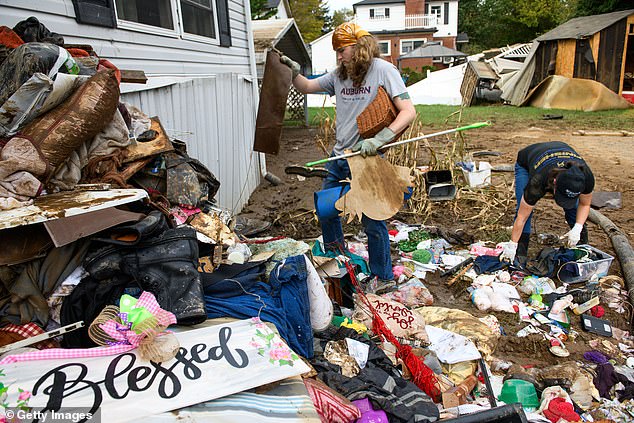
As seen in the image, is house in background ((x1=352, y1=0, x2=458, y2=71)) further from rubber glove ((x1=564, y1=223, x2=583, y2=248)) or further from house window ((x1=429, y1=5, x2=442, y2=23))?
rubber glove ((x1=564, y1=223, x2=583, y2=248))

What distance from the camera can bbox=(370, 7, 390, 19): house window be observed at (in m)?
39.2

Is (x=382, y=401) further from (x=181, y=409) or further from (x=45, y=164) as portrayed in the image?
(x=45, y=164)

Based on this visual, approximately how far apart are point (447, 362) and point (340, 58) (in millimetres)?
2212

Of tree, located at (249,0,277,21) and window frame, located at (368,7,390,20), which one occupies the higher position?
window frame, located at (368,7,390,20)

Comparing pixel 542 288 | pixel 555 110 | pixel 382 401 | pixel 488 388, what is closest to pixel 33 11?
pixel 382 401

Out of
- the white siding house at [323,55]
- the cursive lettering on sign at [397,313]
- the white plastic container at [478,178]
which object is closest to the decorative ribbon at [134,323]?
the cursive lettering on sign at [397,313]

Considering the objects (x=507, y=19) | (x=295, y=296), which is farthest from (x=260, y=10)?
(x=295, y=296)

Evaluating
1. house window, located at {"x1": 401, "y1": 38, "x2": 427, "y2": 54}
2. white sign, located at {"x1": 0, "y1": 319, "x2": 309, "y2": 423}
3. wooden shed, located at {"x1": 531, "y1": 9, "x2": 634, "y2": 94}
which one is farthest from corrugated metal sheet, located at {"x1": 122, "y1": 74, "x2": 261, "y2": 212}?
house window, located at {"x1": 401, "y1": 38, "x2": 427, "y2": 54}

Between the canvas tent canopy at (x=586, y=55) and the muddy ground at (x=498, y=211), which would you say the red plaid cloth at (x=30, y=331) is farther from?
the canvas tent canopy at (x=586, y=55)

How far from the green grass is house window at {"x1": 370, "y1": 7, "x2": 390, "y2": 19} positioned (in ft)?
85.1

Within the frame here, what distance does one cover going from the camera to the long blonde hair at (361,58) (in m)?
3.18

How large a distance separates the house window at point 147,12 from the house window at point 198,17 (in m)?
0.35

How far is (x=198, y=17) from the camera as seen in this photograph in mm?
5461

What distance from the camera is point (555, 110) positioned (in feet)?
51.1
